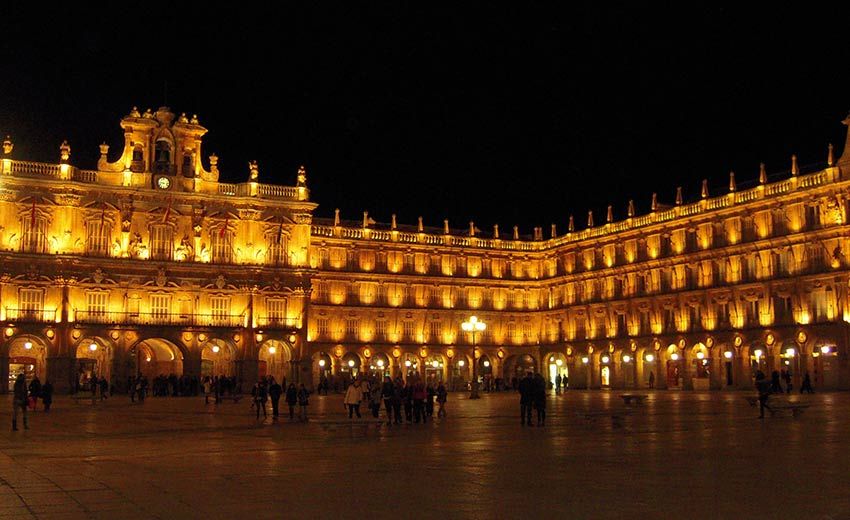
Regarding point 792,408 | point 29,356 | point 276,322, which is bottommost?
point 792,408

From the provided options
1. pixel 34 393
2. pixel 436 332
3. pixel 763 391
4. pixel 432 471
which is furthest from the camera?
pixel 436 332

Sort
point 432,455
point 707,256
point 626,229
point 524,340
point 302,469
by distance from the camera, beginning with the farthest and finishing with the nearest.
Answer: point 524,340 < point 626,229 < point 707,256 < point 432,455 < point 302,469

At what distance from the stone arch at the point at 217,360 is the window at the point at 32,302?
11724 mm

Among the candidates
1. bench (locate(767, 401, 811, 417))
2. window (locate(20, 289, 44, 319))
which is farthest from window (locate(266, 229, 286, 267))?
bench (locate(767, 401, 811, 417))

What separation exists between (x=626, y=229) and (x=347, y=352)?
24.8 m

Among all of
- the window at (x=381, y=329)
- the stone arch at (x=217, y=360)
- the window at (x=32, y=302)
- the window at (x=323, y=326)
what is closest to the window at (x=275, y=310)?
the stone arch at (x=217, y=360)

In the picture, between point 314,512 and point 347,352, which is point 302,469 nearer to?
point 314,512

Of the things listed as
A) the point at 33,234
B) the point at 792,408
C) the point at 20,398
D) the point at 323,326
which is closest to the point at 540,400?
the point at 792,408

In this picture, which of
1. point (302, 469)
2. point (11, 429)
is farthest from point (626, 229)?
point (302, 469)

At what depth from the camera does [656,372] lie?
80125 mm

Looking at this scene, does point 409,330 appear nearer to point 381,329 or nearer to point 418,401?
point 381,329

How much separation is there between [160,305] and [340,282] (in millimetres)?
17246

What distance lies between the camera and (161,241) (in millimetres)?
71875

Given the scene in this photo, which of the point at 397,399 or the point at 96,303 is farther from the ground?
the point at 96,303
